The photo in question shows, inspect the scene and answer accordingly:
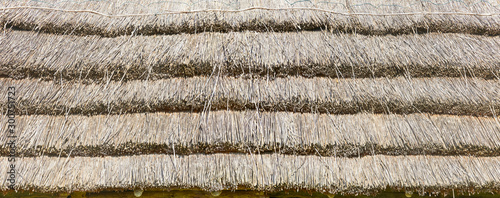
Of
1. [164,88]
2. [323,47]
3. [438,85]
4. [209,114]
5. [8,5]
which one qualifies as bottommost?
[209,114]

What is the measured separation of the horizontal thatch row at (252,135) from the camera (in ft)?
4.70

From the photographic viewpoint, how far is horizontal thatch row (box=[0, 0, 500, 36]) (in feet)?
5.43

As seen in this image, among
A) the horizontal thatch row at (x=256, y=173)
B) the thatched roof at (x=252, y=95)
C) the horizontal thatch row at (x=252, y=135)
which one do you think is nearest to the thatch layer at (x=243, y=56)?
the thatched roof at (x=252, y=95)

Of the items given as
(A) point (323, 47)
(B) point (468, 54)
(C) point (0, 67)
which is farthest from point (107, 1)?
(B) point (468, 54)

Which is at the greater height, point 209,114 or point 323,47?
point 323,47

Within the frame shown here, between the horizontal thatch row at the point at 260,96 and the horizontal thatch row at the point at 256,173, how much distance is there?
0.88ft

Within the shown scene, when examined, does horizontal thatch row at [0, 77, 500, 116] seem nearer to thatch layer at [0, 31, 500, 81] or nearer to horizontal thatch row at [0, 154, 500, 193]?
thatch layer at [0, 31, 500, 81]

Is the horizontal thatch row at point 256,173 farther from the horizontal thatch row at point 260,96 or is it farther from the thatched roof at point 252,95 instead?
the horizontal thatch row at point 260,96

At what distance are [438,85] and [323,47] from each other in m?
0.68

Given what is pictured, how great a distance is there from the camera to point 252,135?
4.72 feet

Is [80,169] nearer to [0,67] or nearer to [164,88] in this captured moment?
[164,88]

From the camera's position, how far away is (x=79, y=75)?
1.58 meters

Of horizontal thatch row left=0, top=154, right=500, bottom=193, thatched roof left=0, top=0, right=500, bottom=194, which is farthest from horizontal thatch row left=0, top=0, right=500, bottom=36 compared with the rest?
horizontal thatch row left=0, top=154, right=500, bottom=193

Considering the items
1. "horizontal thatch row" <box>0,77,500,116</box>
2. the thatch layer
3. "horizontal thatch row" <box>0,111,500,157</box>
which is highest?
the thatch layer
